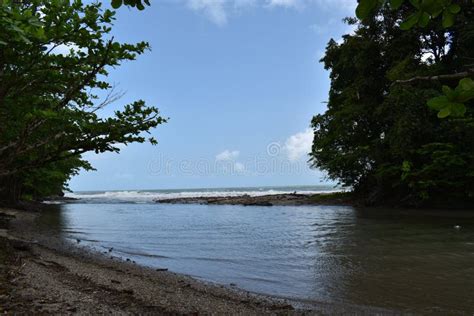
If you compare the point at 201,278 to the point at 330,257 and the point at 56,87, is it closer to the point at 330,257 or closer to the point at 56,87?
the point at 330,257

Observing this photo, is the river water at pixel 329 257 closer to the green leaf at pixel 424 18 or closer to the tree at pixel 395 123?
the green leaf at pixel 424 18

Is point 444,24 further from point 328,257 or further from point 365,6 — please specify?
point 328,257

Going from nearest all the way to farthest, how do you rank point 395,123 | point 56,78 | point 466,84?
1. point 466,84
2. point 56,78
3. point 395,123

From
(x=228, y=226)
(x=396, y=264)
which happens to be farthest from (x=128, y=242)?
(x=396, y=264)

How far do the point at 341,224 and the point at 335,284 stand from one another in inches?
422

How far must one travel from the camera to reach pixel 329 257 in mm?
10633

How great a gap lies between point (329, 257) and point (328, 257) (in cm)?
3

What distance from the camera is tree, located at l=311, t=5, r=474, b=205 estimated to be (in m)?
23.1

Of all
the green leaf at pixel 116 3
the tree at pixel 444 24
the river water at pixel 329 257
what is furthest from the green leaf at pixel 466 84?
the river water at pixel 329 257

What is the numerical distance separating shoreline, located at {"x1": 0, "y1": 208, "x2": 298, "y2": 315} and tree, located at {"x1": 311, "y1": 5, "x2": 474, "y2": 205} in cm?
1566

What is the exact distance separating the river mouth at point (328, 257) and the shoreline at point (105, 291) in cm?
83

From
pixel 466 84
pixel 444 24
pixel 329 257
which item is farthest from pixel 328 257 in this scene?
pixel 466 84

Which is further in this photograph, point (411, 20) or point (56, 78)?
point (56, 78)

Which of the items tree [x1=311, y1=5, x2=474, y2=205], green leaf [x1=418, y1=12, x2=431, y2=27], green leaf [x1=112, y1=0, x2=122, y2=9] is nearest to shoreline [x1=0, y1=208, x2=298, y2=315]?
green leaf [x1=112, y1=0, x2=122, y2=9]
